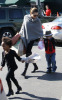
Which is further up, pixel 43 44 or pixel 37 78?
pixel 43 44

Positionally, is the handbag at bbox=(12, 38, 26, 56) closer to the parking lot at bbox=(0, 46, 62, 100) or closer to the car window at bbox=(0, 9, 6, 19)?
the parking lot at bbox=(0, 46, 62, 100)

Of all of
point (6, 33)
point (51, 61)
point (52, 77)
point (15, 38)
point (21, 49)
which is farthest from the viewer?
point (6, 33)

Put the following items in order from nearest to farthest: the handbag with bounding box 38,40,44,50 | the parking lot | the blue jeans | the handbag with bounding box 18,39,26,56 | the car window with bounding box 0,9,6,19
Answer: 1. the parking lot
2. the handbag with bounding box 18,39,26,56
3. the handbag with bounding box 38,40,44,50
4. the blue jeans
5. the car window with bounding box 0,9,6,19

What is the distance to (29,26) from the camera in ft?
24.2

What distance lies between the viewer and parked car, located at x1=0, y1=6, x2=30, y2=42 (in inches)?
538

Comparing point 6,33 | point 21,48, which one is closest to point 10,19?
point 6,33

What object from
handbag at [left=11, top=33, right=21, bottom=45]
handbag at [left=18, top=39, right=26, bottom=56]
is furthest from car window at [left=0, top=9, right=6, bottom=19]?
handbag at [left=11, top=33, right=21, bottom=45]

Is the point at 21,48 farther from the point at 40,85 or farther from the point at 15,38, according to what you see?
the point at 40,85

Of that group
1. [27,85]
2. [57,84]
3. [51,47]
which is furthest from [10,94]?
[51,47]

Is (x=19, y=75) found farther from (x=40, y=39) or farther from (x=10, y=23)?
(x=10, y=23)

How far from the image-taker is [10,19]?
45.0 ft

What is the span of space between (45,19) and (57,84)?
8421 millimetres

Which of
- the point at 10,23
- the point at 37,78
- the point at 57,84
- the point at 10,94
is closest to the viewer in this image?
the point at 10,94

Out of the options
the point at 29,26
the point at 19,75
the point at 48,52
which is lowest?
the point at 19,75
